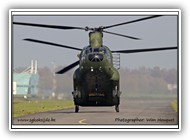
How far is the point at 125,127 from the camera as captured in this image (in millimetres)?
21844

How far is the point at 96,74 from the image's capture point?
22688 mm

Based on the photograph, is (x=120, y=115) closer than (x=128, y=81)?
Yes

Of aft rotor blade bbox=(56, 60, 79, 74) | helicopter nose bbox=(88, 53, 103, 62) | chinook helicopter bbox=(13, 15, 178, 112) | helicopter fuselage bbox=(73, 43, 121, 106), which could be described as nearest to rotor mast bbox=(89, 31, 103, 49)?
chinook helicopter bbox=(13, 15, 178, 112)

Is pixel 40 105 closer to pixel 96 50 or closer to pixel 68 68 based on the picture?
pixel 68 68

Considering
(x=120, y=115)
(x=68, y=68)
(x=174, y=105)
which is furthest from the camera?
(x=68, y=68)

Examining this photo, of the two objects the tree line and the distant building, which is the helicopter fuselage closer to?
the tree line

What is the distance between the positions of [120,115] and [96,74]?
1387 millimetres

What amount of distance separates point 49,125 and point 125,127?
2.06 meters

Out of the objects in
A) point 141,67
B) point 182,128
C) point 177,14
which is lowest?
point 182,128

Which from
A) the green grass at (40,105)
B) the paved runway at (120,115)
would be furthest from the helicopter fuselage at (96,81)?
the green grass at (40,105)

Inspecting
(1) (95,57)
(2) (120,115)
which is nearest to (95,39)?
(1) (95,57)

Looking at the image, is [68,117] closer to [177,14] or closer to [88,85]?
[88,85]

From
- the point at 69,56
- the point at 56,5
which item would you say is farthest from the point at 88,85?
the point at 56,5

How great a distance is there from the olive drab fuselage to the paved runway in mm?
260
